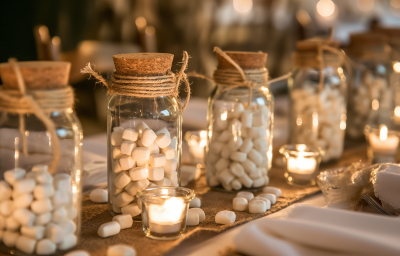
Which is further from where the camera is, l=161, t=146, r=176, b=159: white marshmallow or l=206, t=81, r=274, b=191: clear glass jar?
l=206, t=81, r=274, b=191: clear glass jar

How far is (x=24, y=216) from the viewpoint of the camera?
0.59 metres

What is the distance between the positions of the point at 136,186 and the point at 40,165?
0.20 meters


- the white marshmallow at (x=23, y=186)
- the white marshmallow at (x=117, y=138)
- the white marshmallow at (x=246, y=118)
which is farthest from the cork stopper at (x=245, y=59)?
the white marshmallow at (x=23, y=186)

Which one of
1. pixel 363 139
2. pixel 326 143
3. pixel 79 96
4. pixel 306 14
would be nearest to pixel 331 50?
pixel 326 143

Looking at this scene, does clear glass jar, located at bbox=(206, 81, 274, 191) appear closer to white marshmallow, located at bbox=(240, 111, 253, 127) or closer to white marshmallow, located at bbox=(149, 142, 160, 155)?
white marshmallow, located at bbox=(240, 111, 253, 127)

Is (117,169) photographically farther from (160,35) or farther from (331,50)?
(160,35)

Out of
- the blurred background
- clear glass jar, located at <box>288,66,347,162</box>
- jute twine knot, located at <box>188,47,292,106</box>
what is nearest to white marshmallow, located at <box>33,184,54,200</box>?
jute twine knot, located at <box>188,47,292,106</box>

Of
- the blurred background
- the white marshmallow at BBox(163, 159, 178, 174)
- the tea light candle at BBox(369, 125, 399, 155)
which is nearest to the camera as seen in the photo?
the white marshmallow at BBox(163, 159, 178, 174)

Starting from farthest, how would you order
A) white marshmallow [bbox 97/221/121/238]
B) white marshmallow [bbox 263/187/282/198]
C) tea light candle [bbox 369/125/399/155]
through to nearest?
tea light candle [bbox 369/125/399/155] → white marshmallow [bbox 263/187/282/198] → white marshmallow [bbox 97/221/121/238]

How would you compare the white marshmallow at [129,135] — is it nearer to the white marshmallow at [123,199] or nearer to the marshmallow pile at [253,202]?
the white marshmallow at [123,199]

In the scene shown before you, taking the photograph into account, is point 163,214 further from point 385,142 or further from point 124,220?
point 385,142

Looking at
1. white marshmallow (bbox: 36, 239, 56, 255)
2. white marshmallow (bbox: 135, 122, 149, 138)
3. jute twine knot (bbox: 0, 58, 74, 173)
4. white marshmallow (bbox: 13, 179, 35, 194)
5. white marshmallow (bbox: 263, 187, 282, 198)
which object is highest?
jute twine knot (bbox: 0, 58, 74, 173)

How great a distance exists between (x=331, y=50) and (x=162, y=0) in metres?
1.99

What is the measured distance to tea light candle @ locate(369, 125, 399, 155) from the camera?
1.15 meters
